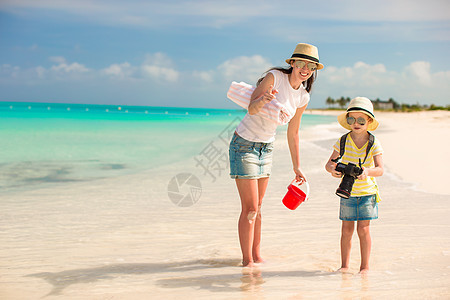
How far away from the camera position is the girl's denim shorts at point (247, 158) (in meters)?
3.45

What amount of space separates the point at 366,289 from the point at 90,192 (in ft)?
17.2

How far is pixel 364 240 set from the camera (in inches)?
131

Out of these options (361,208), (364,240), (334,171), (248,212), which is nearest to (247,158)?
(248,212)

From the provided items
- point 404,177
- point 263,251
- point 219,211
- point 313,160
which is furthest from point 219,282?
point 313,160

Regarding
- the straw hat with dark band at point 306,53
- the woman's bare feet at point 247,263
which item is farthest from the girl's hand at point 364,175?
the woman's bare feet at point 247,263

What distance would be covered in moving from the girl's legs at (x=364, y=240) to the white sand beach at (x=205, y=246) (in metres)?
0.08

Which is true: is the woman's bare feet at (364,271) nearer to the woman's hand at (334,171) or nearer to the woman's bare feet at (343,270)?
the woman's bare feet at (343,270)

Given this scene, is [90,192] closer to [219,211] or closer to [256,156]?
[219,211]

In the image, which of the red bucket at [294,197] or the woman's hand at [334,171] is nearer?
the woman's hand at [334,171]

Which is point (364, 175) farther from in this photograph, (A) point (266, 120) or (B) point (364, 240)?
(A) point (266, 120)

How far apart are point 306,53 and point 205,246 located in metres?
2.11

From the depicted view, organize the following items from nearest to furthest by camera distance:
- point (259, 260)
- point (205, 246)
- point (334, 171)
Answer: point (334, 171)
point (259, 260)
point (205, 246)

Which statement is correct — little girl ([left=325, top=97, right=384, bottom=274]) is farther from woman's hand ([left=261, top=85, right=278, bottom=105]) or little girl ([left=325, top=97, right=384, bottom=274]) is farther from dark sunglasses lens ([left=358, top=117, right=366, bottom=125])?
woman's hand ([left=261, top=85, right=278, bottom=105])

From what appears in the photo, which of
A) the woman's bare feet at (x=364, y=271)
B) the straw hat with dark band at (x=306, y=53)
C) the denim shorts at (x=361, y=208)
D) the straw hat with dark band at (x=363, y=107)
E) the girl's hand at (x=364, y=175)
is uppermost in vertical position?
the straw hat with dark band at (x=306, y=53)
